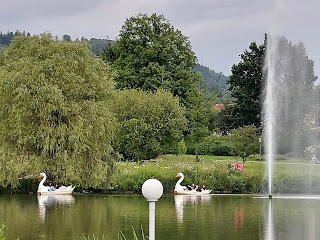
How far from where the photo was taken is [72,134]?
32031mm

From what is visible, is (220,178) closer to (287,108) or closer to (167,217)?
(287,108)

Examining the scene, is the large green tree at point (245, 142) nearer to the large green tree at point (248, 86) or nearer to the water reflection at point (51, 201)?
the large green tree at point (248, 86)

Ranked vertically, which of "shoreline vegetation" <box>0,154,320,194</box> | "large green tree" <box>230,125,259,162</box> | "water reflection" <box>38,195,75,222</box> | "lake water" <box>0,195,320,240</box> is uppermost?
"large green tree" <box>230,125,259,162</box>

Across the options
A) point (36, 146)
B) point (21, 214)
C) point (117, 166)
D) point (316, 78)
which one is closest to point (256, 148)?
point (316, 78)

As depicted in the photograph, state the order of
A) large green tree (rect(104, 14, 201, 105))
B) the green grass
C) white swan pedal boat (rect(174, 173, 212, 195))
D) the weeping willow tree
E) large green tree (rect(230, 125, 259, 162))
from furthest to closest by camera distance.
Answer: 1. large green tree (rect(104, 14, 201, 105))
2. large green tree (rect(230, 125, 259, 162))
3. the green grass
4. white swan pedal boat (rect(174, 173, 212, 195))
5. the weeping willow tree

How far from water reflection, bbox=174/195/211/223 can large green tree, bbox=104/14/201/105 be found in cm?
2269

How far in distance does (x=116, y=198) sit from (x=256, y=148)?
19314mm

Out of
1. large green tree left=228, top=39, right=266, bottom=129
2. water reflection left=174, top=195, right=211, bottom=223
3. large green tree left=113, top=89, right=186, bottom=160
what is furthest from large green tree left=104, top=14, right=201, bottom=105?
water reflection left=174, top=195, right=211, bottom=223

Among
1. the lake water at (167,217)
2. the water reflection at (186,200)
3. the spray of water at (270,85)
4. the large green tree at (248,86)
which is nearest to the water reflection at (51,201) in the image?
the lake water at (167,217)

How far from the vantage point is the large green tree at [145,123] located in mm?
45812

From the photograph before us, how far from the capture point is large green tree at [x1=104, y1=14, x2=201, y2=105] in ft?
188

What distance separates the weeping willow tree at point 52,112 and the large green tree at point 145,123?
38.6 ft

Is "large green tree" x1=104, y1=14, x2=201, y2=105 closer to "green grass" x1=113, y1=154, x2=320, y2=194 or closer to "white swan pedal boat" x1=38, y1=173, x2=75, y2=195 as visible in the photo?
"green grass" x1=113, y1=154, x2=320, y2=194

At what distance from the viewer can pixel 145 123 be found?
1806 inches
